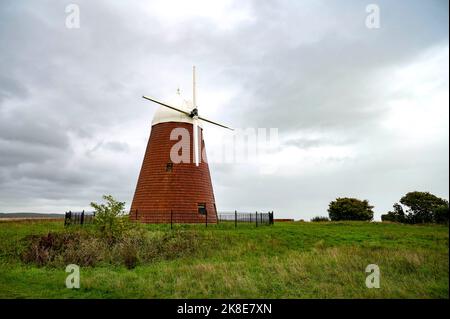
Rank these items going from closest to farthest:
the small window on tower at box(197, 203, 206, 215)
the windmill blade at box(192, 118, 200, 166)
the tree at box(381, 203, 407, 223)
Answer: the small window on tower at box(197, 203, 206, 215) < the windmill blade at box(192, 118, 200, 166) < the tree at box(381, 203, 407, 223)

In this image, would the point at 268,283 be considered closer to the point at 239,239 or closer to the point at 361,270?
the point at 361,270

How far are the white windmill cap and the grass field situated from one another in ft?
38.6

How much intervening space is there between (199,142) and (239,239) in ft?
32.8

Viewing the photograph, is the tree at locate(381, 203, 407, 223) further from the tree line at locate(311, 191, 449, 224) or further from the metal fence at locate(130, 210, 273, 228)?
the metal fence at locate(130, 210, 273, 228)

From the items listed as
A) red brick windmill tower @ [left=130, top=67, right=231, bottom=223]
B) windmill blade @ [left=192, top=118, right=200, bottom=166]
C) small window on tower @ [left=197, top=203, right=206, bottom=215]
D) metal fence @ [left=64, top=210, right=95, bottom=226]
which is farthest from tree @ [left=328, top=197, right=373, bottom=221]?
metal fence @ [left=64, top=210, right=95, bottom=226]

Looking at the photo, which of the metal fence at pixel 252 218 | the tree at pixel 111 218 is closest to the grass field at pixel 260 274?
the tree at pixel 111 218

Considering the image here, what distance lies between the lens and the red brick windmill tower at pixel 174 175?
23.6 meters

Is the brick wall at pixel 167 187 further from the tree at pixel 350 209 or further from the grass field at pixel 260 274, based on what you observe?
the tree at pixel 350 209

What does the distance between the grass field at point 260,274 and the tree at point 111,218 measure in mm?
3939

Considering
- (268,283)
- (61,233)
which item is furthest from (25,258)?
(268,283)

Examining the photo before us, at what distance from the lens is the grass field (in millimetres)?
9094
